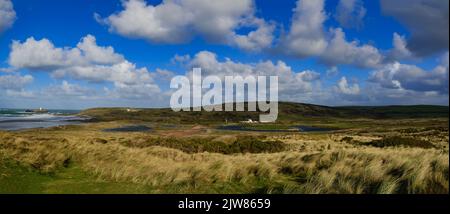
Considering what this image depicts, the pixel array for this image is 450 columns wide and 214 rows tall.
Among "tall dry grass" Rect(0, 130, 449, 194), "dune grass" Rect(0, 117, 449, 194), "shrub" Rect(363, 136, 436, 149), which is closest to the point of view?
"tall dry grass" Rect(0, 130, 449, 194)

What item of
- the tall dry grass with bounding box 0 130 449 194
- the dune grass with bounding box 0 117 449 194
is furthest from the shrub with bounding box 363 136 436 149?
the dune grass with bounding box 0 117 449 194

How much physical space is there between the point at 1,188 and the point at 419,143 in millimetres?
29766

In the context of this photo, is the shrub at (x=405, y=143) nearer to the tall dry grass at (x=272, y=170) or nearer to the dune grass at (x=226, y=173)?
the tall dry grass at (x=272, y=170)

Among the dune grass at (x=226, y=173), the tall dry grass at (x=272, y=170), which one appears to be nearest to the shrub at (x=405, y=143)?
the tall dry grass at (x=272, y=170)

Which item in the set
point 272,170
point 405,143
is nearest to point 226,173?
point 272,170

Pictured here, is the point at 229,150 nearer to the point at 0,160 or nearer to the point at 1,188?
the point at 0,160

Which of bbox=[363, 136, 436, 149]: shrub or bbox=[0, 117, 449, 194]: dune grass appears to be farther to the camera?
bbox=[363, 136, 436, 149]: shrub

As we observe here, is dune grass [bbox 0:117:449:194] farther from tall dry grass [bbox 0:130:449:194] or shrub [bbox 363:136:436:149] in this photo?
shrub [bbox 363:136:436:149]

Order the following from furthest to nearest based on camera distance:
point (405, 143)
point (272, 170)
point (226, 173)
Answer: point (405, 143), point (272, 170), point (226, 173)

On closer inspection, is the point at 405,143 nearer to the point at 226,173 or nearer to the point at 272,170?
the point at 272,170

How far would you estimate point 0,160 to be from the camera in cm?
1658
